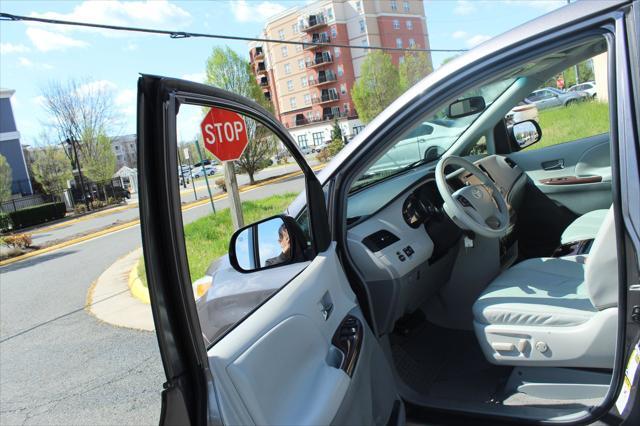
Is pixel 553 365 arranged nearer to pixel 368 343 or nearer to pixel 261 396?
pixel 368 343

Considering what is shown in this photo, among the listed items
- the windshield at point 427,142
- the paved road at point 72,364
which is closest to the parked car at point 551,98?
the windshield at point 427,142

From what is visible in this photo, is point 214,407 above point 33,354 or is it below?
above

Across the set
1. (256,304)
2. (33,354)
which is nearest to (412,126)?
(256,304)

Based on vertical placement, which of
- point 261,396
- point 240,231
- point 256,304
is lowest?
point 261,396

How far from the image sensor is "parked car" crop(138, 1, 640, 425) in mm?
1045

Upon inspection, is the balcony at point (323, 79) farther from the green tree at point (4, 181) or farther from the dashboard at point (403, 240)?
the dashboard at point (403, 240)

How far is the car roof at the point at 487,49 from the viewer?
1.38m

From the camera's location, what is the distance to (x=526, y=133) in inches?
158

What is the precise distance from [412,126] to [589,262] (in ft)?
2.62

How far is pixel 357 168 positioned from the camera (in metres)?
1.95

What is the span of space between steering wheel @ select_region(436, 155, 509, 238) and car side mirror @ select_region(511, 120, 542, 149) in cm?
128

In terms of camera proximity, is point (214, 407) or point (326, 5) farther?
point (326, 5)

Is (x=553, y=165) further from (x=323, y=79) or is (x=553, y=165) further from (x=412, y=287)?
(x=323, y=79)

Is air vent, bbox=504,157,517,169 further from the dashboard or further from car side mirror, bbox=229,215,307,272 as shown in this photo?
car side mirror, bbox=229,215,307,272
